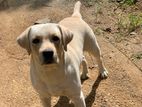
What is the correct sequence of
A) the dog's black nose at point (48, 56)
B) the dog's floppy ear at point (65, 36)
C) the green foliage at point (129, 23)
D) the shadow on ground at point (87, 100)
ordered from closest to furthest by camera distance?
1. the dog's black nose at point (48, 56)
2. the dog's floppy ear at point (65, 36)
3. the shadow on ground at point (87, 100)
4. the green foliage at point (129, 23)

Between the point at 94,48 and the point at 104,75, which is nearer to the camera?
the point at 94,48

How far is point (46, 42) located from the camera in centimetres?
338

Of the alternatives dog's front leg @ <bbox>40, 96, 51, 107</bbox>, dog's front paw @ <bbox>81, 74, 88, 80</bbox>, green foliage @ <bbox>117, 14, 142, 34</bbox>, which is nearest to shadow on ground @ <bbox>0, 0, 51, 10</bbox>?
green foliage @ <bbox>117, 14, 142, 34</bbox>

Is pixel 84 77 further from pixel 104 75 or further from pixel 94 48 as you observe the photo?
pixel 94 48

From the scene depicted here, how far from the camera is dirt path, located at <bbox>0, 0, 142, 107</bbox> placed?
15.0 ft

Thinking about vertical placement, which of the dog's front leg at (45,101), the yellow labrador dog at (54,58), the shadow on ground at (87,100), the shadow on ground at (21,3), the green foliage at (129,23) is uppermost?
the yellow labrador dog at (54,58)

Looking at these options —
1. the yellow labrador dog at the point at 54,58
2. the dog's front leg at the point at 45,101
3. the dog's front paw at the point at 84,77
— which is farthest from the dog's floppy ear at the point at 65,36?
the dog's front paw at the point at 84,77

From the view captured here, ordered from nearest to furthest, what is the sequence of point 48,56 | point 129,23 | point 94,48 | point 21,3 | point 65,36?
1. point 48,56
2. point 65,36
3. point 94,48
4. point 129,23
5. point 21,3

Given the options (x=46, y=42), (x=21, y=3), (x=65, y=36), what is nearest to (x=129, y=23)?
(x=21, y=3)

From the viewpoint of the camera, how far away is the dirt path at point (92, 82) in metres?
4.58

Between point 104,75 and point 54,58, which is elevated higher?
point 54,58

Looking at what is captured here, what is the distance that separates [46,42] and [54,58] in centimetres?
17

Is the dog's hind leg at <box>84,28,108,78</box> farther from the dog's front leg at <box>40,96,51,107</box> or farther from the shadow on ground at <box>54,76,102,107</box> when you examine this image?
the dog's front leg at <box>40,96,51,107</box>

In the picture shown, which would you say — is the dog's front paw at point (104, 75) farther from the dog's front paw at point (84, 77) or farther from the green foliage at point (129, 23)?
the green foliage at point (129, 23)
